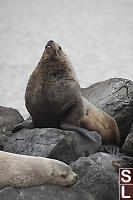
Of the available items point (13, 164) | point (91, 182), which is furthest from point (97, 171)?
point (13, 164)

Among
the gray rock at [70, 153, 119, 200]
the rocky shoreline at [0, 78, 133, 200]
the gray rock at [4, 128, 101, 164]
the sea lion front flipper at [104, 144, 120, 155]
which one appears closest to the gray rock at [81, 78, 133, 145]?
the rocky shoreline at [0, 78, 133, 200]

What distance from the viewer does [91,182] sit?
516cm

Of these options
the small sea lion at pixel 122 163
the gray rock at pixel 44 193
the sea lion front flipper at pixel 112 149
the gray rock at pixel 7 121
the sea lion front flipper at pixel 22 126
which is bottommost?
the gray rock at pixel 44 193

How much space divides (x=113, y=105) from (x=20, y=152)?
205cm

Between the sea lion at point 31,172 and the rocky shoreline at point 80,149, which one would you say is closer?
the rocky shoreline at point 80,149

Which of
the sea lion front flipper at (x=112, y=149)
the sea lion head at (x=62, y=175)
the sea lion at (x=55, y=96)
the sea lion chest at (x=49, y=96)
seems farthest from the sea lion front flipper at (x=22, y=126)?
the sea lion head at (x=62, y=175)

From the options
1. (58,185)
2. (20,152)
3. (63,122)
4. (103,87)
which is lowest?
(58,185)

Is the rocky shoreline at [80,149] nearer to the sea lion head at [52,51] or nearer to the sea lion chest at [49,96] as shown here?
the sea lion chest at [49,96]

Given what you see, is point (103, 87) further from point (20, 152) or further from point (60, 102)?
point (20, 152)

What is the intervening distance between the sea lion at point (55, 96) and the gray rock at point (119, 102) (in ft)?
3.05

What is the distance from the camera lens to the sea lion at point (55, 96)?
638 cm

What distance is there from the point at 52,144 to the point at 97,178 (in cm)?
78

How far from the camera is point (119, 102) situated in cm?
750

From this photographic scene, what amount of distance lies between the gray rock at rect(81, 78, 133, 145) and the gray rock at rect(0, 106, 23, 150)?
118cm
